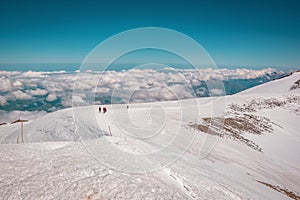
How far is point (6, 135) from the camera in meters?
29.1

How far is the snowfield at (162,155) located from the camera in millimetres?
9867

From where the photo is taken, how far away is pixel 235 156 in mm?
27797

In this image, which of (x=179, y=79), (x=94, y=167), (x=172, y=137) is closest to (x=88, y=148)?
(x=94, y=167)

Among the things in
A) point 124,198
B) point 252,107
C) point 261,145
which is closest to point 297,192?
point 261,145

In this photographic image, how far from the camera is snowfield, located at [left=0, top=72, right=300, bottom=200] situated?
9.87 meters

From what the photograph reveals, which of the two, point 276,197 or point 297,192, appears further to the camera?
point 297,192

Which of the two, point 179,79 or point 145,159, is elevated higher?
point 179,79

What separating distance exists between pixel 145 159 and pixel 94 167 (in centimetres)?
386

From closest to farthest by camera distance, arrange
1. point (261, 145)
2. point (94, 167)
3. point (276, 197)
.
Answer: point (94, 167), point (276, 197), point (261, 145)

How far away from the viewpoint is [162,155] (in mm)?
16641

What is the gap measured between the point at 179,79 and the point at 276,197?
12.2 m

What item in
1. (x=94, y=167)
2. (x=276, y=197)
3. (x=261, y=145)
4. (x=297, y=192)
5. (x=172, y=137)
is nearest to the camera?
(x=94, y=167)

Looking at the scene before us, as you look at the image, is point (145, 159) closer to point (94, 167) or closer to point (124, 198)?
point (94, 167)

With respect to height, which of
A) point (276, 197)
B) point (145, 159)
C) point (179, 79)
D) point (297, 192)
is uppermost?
point (179, 79)
